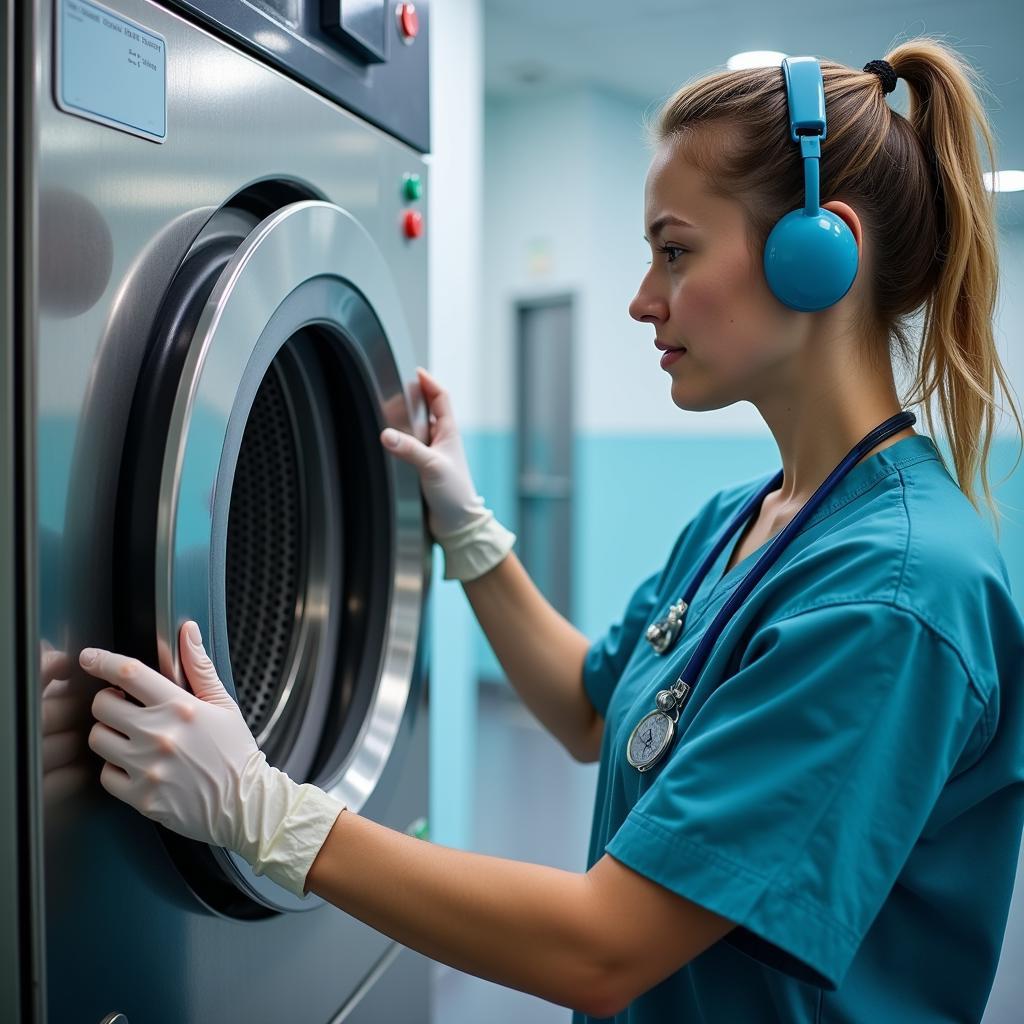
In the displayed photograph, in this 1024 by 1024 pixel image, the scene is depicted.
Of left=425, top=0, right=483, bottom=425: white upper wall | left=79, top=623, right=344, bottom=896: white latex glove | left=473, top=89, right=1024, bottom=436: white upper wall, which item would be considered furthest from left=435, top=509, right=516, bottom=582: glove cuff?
left=473, top=89, right=1024, bottom=436: white upper wall

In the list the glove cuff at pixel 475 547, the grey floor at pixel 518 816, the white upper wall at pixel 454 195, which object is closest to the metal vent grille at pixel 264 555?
the glove cuff at pixel 475 547

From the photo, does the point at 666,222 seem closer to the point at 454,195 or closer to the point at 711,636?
the point at 711,636

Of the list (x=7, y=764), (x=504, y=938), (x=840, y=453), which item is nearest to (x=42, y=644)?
A: (x=7, y=764)

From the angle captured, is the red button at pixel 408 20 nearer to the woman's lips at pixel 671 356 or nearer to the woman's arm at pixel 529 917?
the woman's lips at pixel 671 356

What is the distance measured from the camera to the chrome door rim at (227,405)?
0.64 m

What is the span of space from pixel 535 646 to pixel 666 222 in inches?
23.2

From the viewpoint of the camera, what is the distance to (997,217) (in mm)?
982

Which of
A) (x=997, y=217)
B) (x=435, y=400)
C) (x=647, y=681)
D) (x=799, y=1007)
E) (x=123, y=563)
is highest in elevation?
(x=997, y=217)

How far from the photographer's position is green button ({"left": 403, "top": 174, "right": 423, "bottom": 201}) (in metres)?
1.03

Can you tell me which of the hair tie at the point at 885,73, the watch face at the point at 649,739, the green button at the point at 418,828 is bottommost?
the green button at the point at 418,828

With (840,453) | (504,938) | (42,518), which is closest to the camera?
(42,518)

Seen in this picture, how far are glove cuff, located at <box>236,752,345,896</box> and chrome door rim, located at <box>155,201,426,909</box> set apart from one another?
0.04m

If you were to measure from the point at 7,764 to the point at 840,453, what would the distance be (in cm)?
74

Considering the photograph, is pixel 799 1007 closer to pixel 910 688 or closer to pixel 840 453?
pixel 910 688
